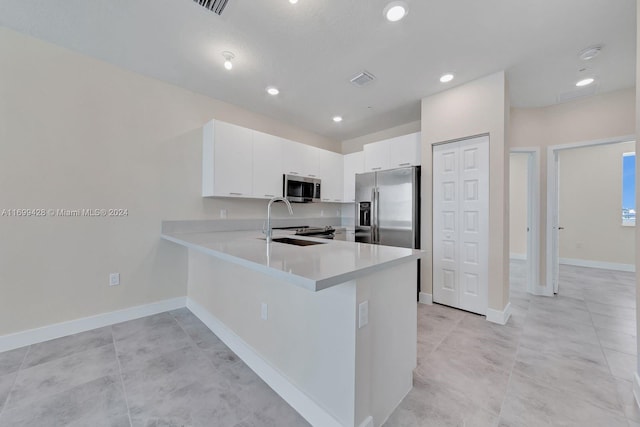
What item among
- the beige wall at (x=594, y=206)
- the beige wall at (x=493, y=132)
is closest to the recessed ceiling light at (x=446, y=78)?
the beige wall at (x=493, y=132)

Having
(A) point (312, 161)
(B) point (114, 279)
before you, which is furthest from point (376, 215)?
(B) point (114, 279)

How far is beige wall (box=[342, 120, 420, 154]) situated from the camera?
4.04 metres

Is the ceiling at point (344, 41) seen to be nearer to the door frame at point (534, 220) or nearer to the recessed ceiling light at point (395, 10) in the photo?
the recessed ceiling light at point (395, 10)

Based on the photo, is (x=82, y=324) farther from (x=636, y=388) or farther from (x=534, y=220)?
(x=534, y=220)

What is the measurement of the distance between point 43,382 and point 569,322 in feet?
15.2

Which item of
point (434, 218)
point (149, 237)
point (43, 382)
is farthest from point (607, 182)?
point (43, 382)

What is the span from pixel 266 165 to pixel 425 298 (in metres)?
2.77

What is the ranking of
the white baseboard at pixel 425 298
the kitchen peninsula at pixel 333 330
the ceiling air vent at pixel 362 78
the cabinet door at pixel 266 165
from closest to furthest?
the kitchen peninsula at pixel 333 330, the ceiling air vent at pixel 362 78, the white baseboard at pixel 425 298, the cabinet door at pixel 266 165

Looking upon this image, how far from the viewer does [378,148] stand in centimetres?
380

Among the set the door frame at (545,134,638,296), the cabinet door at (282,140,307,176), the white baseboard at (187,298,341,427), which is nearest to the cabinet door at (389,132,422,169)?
the cabinet door at (282,140,307,176)

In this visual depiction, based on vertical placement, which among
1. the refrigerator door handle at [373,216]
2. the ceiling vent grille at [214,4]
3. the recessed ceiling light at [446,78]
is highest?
the recessed ceiling light at [446,78]

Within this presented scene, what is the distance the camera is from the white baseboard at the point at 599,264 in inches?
181

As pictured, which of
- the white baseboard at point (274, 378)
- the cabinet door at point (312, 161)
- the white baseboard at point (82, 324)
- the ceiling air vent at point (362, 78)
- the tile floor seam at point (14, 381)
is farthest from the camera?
the cabinet door at point (312, 161)

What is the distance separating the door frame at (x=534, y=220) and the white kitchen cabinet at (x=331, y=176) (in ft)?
8.93
